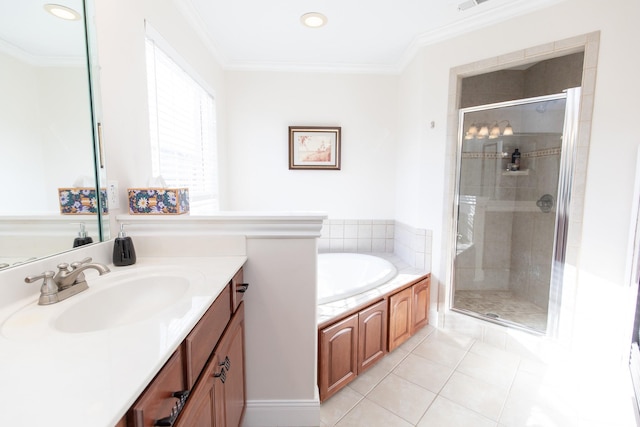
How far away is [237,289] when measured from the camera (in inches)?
47.4

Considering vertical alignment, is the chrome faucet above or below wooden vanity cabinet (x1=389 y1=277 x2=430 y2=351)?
above

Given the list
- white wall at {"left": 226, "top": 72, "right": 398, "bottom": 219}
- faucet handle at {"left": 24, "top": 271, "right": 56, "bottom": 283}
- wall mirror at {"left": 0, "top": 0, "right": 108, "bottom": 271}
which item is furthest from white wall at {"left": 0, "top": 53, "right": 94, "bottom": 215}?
white wall at {"left": 226, "top": 72, "right": 398, "bottom": 219}

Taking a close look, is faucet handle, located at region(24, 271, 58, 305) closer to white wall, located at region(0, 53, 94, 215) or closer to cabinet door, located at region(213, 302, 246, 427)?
white wall, located at region(0, 53, 94, 215)

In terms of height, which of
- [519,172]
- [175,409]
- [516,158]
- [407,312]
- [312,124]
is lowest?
[407,312]

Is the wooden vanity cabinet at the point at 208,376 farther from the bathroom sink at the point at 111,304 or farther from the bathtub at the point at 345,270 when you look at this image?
the bathtub at the point at 345,270

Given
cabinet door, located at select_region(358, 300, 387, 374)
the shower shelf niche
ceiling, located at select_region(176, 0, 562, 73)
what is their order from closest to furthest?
1. cabinet door, located at select_region(358, 300, 387, 374)
2. ceiling, located at select_region(176, 0, 562, 73)
3. the shower shelf niche

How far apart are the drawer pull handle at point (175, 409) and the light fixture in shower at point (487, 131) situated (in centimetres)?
256

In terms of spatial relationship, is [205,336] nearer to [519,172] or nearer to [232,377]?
[232,377]

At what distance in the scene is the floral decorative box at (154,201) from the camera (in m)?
1.28

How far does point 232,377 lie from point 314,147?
2248mm

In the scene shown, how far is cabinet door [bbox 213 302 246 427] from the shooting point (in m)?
0.98

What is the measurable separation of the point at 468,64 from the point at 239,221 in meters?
2.12

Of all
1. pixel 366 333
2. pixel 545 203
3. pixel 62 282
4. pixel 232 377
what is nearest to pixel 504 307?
pixel 545 203

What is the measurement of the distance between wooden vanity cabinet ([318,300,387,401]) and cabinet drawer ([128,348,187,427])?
38.1 inches
